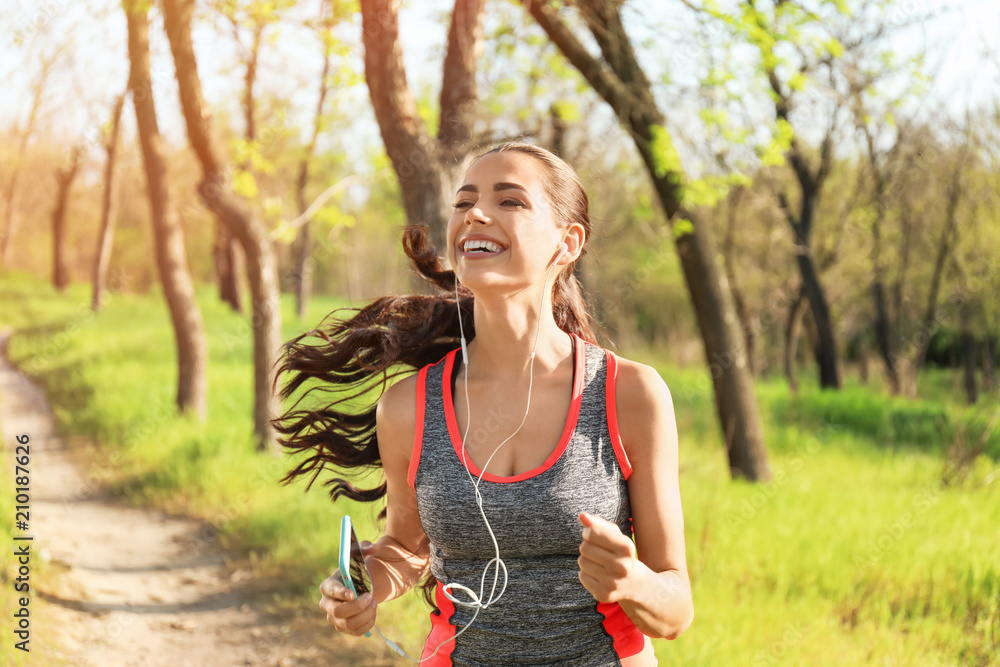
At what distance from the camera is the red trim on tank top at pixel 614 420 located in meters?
1.90

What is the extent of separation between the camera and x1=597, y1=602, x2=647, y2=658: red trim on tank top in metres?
1.95

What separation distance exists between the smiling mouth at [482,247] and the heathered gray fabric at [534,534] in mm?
392

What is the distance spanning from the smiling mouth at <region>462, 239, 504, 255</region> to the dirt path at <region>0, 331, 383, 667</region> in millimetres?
2621

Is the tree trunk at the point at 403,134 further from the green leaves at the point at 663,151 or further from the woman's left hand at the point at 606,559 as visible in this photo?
the woman's left hand at the point at 606,559

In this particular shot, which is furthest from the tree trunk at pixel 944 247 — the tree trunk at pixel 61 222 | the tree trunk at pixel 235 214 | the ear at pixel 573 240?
the tree trunk at pixel 61 222

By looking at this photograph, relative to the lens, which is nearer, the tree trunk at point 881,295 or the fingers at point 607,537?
the fingers at point 607,537

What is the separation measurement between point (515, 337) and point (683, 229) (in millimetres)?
4623

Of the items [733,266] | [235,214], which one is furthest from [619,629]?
[733,266]

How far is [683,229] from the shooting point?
252 inches

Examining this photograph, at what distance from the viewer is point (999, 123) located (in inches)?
377

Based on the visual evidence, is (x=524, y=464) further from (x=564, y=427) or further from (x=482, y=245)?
(x=482, y=245)

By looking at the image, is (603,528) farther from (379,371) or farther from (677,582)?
(379,371)

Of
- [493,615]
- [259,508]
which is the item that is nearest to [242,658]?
[259,508]

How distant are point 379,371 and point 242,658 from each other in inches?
91.5
